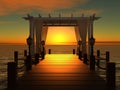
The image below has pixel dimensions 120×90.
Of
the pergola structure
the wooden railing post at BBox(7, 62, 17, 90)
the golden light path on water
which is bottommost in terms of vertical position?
the golden light path on water

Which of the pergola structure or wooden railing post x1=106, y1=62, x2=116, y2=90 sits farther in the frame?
the pergola structure

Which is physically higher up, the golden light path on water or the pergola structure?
the pergola structure

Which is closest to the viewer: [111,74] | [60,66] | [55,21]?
[111,74]

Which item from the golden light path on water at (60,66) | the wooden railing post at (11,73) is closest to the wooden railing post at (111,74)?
the wooden railing post at (11,73)

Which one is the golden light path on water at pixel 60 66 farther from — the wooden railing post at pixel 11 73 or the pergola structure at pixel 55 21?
the pergola structure at pixel 55 21

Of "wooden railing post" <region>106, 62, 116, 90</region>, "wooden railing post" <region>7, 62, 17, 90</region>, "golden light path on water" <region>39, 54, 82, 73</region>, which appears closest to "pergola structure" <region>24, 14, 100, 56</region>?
"golden light path on water" <region>39, 54, 82, 73</region>

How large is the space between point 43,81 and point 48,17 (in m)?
14.0

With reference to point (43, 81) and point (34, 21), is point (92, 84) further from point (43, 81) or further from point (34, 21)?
point (34, 21)

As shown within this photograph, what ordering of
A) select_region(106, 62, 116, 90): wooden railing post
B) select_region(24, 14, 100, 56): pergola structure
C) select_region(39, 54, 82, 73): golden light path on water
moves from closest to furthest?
1. select_region(106, 62, 116, 90): wooden railing post
2. select_region(39, 54, 82, 73): golden light path on water
3. select_region(24, 14, 100, 56): pergola structure

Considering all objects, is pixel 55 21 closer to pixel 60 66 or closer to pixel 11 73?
pixel 60 66

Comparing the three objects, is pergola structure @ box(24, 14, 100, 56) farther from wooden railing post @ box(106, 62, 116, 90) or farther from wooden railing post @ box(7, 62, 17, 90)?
wooden railing post @ box(7, 62, 17, 90)

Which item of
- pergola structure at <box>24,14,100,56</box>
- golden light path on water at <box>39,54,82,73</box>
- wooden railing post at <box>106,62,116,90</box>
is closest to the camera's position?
wooden railing post at <box>106,62,116,90</box>

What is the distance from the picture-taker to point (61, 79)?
10.5 m

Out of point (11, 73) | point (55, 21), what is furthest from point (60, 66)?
point (55, 21)
